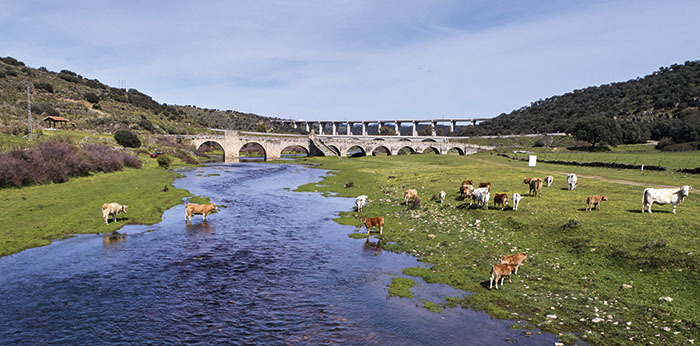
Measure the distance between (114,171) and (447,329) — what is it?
58412 mm

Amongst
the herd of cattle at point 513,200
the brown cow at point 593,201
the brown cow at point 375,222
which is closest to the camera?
the herd of cattle at point 513,200

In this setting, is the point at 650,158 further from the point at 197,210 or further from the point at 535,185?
the point at 197,210

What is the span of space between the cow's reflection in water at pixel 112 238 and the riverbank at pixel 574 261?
1565 centimetres

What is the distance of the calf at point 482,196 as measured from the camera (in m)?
31.1

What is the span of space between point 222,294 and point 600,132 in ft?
369

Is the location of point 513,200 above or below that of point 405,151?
below

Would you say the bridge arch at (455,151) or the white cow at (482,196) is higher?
the bridge arch at (455,151)

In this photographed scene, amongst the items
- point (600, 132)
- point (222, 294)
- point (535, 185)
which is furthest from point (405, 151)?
point (222, 294)

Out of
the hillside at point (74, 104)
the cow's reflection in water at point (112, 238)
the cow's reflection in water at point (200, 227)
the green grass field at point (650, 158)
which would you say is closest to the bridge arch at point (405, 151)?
the green grass field at point (650, 158)

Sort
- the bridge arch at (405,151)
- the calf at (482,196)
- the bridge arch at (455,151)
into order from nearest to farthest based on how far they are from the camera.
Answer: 1. the calf at (482,196)
2. the bridge arch at (455,151)
3. the bridge arch at (405,151)

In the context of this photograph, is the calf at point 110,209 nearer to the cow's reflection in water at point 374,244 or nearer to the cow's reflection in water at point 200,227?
the cow's reflection in water at point 200,227

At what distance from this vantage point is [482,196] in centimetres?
3150

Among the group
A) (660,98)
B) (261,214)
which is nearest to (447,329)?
(261,214)

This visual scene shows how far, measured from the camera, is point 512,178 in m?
47.7
